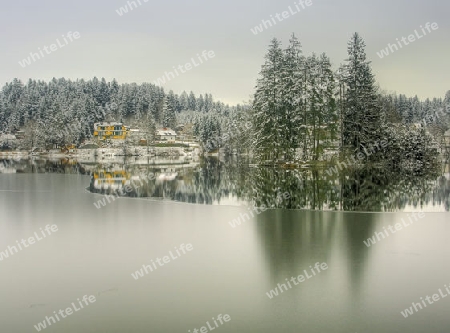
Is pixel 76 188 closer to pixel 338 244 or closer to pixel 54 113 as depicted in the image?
pixel 338 244

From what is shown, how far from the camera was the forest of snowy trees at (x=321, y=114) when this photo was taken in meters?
54.1

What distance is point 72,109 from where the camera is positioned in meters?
143

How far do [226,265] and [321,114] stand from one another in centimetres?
4452

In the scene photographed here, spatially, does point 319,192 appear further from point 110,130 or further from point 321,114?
point 110,130

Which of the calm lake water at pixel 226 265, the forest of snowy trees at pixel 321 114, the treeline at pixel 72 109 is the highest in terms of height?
the treeline at pixel 72 109

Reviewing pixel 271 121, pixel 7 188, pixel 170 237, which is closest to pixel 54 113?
pixel 271 121

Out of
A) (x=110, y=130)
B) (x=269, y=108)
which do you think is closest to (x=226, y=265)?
(x=269, y=108)

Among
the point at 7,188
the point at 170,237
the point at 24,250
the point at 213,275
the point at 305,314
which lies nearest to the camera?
the point at 305,314

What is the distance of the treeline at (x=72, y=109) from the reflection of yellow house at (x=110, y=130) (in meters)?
1.97

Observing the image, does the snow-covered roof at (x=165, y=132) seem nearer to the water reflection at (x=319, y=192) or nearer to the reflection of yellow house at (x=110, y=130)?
the reflection of yellow house at (x=110, y=130)

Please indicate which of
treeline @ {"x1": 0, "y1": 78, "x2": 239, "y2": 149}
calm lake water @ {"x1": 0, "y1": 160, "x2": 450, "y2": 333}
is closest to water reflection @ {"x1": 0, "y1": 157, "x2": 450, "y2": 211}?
calm lake water @ {"x1": 0, "y1": 160, "x2": 450, "y2": 333}

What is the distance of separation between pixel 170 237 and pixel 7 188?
2036 cm

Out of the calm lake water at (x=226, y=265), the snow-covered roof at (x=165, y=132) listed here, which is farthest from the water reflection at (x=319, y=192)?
the snow-covered roof at (x=165, y=132)

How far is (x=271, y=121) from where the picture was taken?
5541 centimetres
